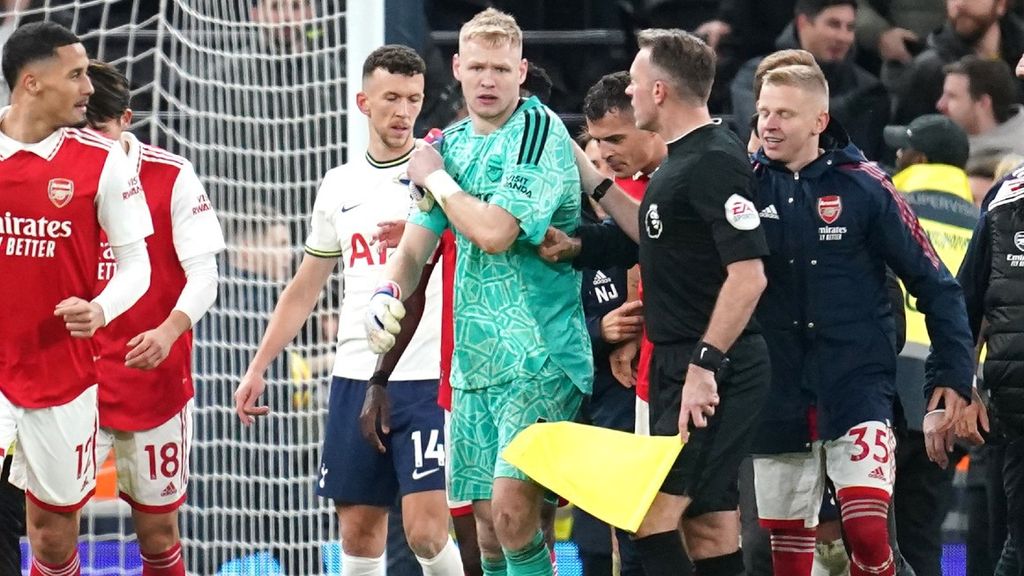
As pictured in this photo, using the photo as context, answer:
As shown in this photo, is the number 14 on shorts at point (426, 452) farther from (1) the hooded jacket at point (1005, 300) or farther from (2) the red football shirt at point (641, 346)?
(1) the hooded jacket at point (1005, 300)

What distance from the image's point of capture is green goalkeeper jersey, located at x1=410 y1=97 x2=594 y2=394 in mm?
5590

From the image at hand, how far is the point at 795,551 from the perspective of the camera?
6.29 m

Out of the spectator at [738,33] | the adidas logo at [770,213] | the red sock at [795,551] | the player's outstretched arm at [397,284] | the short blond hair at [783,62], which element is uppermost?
the spectator at [738,33]

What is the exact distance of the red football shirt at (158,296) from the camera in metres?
6.96

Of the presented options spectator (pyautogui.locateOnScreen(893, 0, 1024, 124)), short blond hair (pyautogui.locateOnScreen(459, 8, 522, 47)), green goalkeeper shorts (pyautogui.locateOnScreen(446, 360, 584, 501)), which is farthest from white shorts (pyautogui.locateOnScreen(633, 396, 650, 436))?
spectator (pyautogui.locateOnScreen(893, 0, 1024, 124))

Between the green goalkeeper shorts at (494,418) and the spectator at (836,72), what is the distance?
4.25m

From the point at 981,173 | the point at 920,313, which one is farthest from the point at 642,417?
the point at 981,173

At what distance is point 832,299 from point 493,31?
1.50m

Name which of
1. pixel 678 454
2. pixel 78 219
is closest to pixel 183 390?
pixel 78 219

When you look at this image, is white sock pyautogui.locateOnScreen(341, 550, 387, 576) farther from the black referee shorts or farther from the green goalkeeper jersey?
the black referee shorts

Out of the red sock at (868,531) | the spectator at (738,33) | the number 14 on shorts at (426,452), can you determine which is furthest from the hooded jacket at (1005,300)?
the spectator at (738,33)

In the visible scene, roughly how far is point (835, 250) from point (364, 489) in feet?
6.57

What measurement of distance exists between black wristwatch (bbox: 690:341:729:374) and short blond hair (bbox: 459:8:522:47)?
4.04 feet

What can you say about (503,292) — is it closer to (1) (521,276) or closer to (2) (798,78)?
(1) (521,276)
